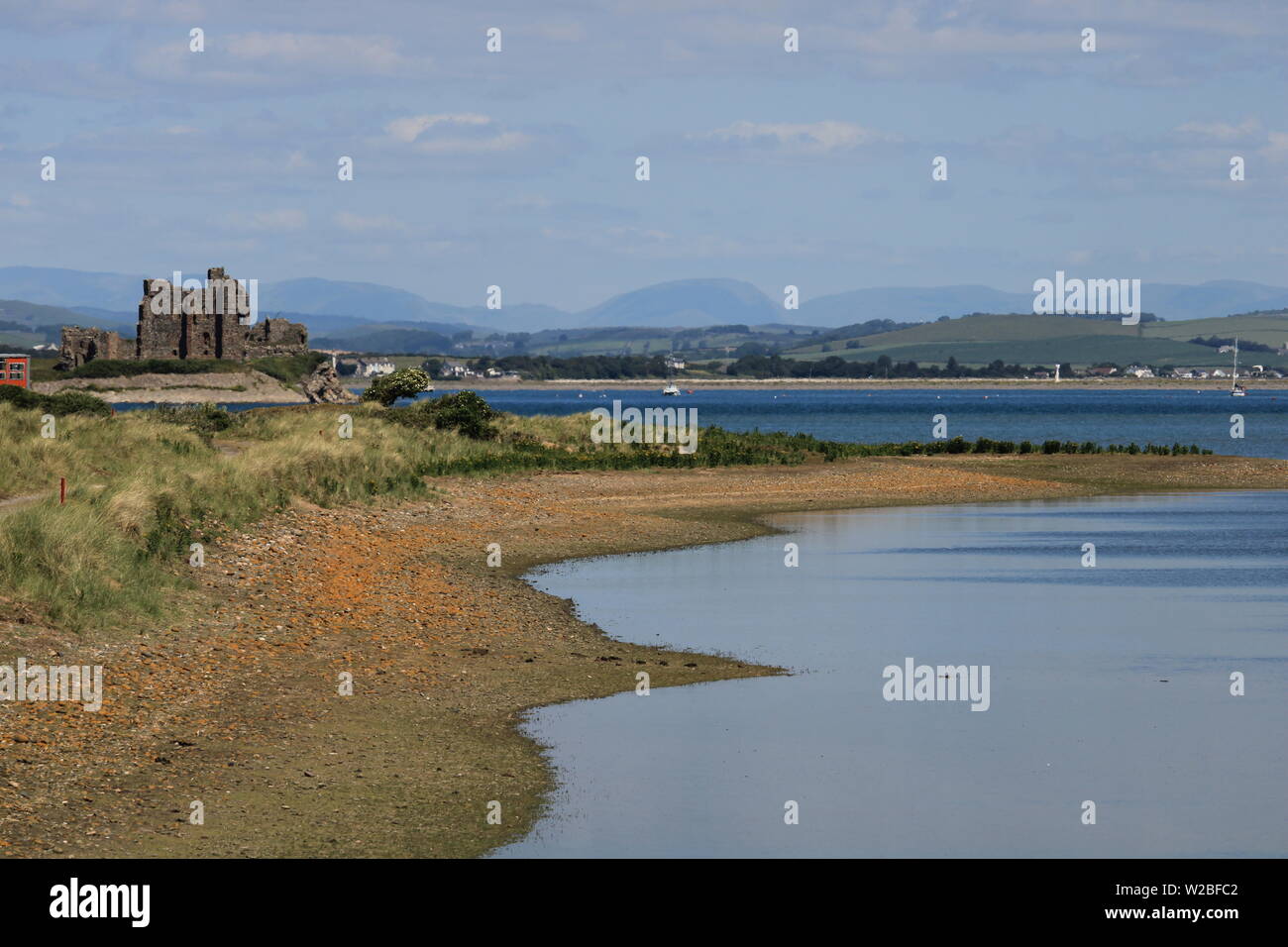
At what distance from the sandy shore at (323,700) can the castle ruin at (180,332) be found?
138327 millimetres

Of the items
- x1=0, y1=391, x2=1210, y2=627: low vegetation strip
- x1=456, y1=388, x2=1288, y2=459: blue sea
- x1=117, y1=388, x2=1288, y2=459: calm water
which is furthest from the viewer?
x1=117, y1=388, x2=1288, y2=459: calm water

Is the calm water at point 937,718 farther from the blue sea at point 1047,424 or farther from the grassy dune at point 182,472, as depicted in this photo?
the blue sea at point 1047,424

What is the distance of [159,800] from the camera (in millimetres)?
13039

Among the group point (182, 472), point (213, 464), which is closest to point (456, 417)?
point (213, 464)

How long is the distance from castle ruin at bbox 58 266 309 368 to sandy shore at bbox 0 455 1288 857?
138m

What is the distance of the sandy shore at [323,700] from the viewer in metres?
12.5

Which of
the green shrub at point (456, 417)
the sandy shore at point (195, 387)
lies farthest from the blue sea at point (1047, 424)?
the green shrub at point (456, 417)

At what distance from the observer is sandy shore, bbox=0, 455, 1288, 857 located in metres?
12.5

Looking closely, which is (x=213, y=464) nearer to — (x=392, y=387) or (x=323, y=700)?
(x=323, y=700)

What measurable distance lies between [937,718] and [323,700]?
6.65m

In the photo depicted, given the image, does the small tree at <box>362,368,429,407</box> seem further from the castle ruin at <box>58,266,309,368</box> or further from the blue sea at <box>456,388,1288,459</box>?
the castle ruin at <box>58,266,309,368</box>

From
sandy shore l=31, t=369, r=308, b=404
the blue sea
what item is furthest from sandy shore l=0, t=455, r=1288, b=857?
sandy shore l=31, t=369, r=308, b=404

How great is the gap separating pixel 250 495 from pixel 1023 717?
18665mm

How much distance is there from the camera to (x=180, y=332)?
550 feet
